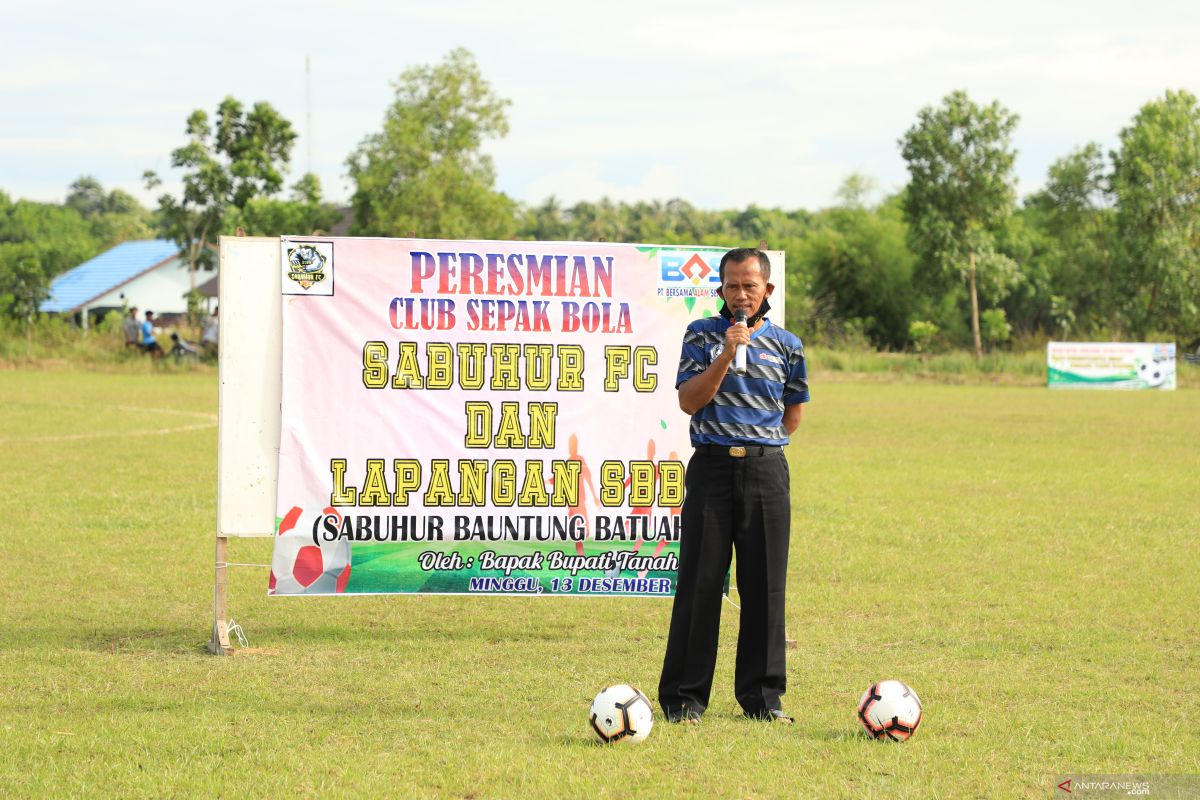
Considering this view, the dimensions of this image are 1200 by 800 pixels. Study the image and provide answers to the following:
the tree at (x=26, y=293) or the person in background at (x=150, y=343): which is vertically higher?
the tree at (x=26, y=293)

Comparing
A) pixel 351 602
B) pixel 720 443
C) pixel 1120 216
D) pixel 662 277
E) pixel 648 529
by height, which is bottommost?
pixel 351 602

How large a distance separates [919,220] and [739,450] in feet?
167

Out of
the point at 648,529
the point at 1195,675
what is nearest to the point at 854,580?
the point at 648,529

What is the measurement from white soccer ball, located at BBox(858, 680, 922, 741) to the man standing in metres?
0.45

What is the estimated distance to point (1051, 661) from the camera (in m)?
7.57

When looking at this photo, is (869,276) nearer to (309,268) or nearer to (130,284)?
(130,284)

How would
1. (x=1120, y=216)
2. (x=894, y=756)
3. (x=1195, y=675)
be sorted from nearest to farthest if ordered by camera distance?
(x=894, y=756) < (x=1195, y=675) < (x=1120, y=216)

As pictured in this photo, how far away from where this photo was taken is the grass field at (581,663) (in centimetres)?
541

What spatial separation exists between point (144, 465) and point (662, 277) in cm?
1076

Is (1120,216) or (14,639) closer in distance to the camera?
(14,639)

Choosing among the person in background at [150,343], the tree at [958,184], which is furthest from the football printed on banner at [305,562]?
the tree at [958,184]

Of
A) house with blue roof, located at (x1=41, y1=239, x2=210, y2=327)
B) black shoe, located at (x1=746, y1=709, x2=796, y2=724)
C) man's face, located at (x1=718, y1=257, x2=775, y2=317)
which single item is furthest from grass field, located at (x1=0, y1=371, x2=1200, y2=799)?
house with blue roof, located at (x1=41, y1=239, x2=210, y2=327)

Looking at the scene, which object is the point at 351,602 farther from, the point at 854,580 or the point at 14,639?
the point at 854,580

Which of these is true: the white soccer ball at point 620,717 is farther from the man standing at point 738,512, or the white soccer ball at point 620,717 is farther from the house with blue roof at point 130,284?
the house with blue roof at point 130,284
